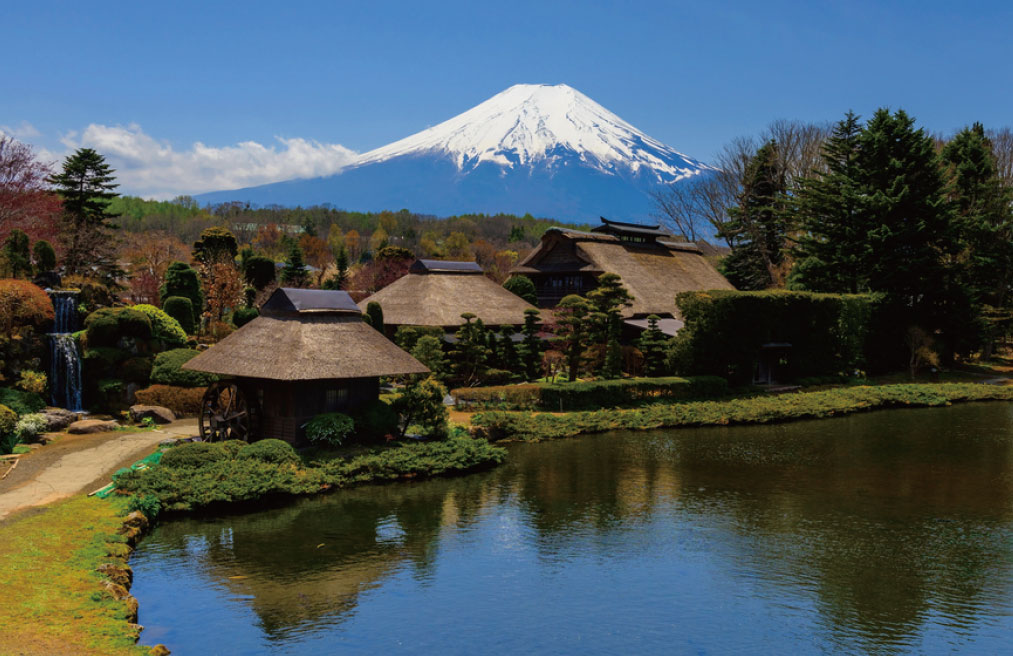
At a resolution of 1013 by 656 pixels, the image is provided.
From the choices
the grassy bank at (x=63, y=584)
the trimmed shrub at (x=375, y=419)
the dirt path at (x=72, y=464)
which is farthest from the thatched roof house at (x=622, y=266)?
the grassy bank at (x=63, y=584)

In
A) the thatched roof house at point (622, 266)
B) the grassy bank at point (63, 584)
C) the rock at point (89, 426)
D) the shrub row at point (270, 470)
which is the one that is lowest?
the grassy bank at point (63, 584)

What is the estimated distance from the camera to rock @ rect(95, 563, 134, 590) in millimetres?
14484

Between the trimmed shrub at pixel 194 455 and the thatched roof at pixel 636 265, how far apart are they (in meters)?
30.9

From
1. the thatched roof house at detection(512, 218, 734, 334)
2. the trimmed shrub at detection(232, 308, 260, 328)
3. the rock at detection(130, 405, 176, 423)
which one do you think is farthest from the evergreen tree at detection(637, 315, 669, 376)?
the rock at detection(130, 405, 176, 423)

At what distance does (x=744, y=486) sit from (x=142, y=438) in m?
20.1

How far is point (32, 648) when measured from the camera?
1104 cm

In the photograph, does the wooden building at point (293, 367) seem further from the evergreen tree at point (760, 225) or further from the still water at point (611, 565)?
the evergreen tree at point (760, 225)

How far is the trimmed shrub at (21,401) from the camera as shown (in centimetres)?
2634

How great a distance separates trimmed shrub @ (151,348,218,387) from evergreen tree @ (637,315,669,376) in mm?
21930

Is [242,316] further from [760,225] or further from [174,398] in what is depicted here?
[760,225]

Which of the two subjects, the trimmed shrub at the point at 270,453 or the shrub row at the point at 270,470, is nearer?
the shrub row at the point at 270,470

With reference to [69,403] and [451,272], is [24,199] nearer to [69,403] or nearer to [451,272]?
[69,403]

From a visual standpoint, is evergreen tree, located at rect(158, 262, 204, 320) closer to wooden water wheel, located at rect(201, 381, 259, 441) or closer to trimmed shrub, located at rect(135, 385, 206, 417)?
trimmed shrub, located at rect(135, 385, 206, 417)

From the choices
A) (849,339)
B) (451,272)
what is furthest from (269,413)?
(849,339)
